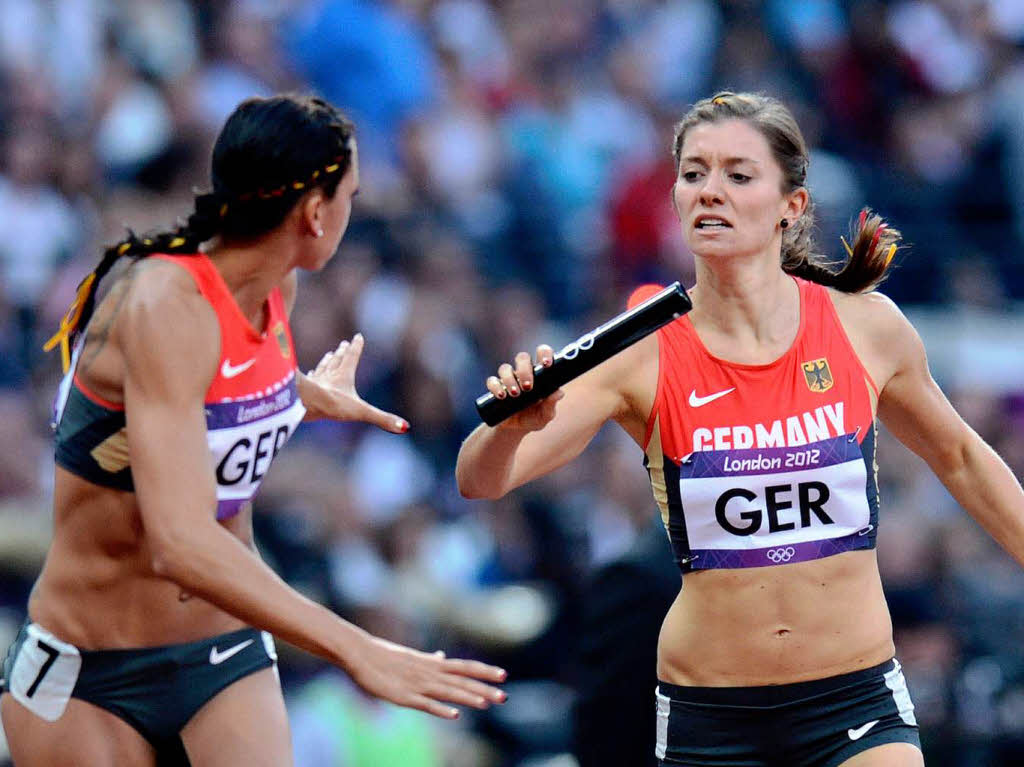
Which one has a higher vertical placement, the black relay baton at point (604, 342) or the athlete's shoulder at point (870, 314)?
the athlete's shoulder at point (870, 314)

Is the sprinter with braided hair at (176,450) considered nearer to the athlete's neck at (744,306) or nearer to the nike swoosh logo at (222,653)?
the nike swoosh logo at (222,653)

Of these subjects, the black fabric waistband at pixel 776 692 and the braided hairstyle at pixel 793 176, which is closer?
the black fabric waistband at pixel 776 692

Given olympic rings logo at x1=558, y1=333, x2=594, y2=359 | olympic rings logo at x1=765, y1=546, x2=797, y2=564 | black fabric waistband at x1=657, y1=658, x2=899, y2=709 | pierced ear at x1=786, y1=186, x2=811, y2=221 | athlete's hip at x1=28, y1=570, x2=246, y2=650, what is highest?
pierced ear at x1=786, y1=186, x2=811, y2=221

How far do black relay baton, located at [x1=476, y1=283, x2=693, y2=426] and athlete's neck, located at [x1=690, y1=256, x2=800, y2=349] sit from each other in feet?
1.84

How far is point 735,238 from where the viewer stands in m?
4.17

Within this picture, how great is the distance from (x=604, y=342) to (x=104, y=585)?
4.42ft

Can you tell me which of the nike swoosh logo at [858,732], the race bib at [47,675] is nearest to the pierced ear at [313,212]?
the race bib at [47,675]

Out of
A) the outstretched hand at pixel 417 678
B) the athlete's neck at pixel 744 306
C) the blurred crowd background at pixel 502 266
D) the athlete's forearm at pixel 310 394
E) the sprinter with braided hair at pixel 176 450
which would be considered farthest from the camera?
the blurred crowd background at pixel 502 266

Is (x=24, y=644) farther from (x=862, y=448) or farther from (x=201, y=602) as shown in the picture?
(x=862, y=448)

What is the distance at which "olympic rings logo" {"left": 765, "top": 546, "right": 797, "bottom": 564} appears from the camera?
13.4ft

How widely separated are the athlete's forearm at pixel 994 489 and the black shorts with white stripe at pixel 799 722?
0.57 meters

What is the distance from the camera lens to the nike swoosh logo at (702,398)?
4156mm

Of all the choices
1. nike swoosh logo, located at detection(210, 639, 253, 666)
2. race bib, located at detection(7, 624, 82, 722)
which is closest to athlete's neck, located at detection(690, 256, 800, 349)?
nike swoosh logo, located at detection(210, 639, 253, 666)

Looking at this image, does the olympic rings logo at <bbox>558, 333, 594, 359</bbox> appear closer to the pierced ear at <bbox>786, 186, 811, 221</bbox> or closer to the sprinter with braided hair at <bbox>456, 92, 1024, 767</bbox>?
the sprinter with braided hair at <bbox>456, 92, 1024, 767</bbox>
